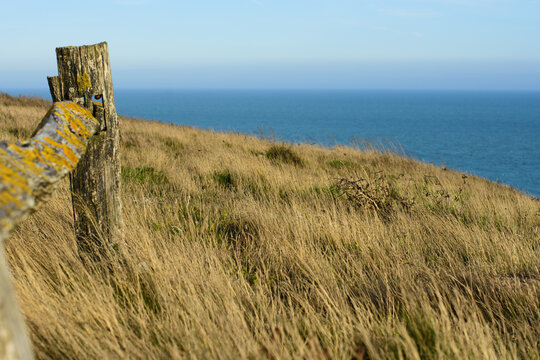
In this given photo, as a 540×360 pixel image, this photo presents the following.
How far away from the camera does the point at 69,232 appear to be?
3588 millimetres

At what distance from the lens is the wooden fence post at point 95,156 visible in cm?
279

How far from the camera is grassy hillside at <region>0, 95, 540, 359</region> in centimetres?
208

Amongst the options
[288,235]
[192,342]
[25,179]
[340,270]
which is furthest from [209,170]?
[25,179]

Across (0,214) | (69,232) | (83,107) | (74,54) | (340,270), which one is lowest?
(340,270)

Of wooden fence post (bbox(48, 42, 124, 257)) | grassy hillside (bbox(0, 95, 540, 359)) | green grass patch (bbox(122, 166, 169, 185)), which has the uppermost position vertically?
wooden fence post (bbox(48, 42, 124, 257))

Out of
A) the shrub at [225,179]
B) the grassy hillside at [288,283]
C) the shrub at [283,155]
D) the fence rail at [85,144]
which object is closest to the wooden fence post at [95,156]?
the fence rail at [85,144]

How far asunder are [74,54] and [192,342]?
2.07 meters

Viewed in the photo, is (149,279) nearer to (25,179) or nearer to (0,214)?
(25,179)

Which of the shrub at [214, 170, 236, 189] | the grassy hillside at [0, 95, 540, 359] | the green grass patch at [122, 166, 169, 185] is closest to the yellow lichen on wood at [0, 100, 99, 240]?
the grassy hillside at [0, 95, 540, 359]

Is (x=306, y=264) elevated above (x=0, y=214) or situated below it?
below

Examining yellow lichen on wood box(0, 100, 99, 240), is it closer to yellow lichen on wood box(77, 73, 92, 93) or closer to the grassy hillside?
yellow lichen on wood box(77, 73, 92, 93)

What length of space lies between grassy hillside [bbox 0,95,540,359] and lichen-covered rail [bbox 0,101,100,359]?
846 millimetres

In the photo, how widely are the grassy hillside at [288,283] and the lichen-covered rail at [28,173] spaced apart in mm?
846

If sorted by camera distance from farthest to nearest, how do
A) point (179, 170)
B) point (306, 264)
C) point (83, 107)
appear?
point (179, 170), point (306, 264), point (83, 107)
